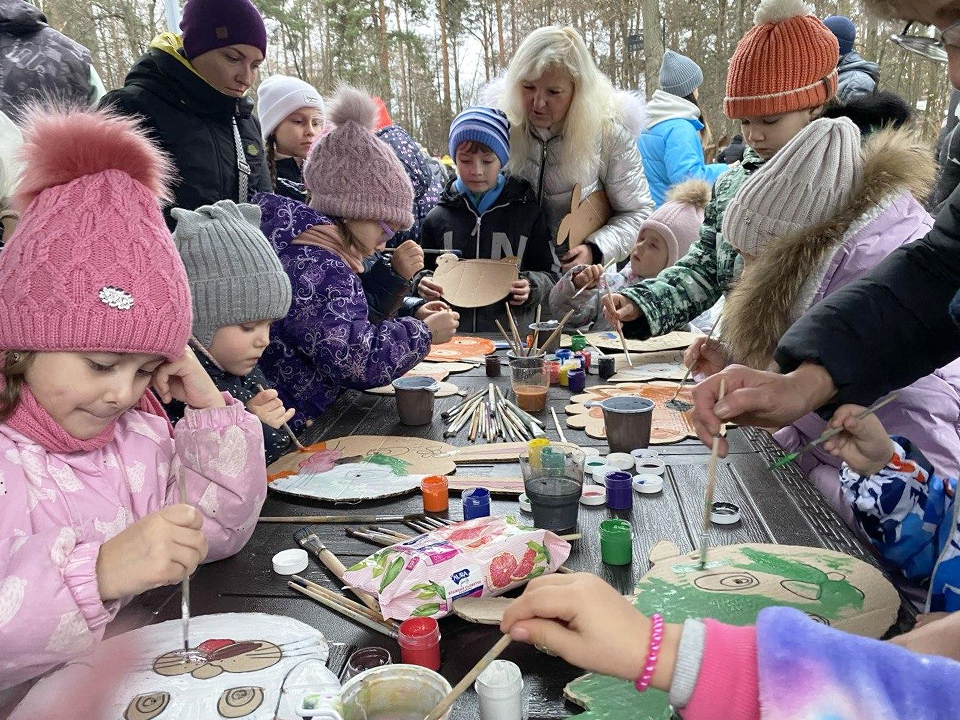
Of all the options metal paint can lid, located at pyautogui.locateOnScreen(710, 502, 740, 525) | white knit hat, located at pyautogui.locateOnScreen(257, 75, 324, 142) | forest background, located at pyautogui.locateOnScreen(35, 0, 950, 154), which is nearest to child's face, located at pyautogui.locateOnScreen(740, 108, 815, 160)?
metal paint can lid, located at pyautogui.locateOnScreen(710, 502, 740, 525)

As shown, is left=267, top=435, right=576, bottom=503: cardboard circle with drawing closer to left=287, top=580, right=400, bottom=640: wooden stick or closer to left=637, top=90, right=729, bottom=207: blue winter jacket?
left=287, top=580, right=400, bottom=640: wooden stick

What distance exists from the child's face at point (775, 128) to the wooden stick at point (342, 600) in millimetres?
2048

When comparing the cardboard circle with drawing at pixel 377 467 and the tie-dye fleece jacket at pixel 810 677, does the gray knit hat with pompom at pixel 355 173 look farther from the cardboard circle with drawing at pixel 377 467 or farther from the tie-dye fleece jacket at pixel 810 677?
the tie-dye fleece jacket at pixel 810 677

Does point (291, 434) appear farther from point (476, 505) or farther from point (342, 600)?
point (342, 600)

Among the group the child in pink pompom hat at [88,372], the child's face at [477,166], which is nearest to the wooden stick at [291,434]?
the child in pink pompom hat at [88,372]

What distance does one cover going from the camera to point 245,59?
3.02 metres

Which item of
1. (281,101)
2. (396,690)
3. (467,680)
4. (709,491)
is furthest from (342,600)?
(281,101)

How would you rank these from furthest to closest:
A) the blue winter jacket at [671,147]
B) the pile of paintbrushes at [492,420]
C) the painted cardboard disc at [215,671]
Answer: the blue winter jacket at [671,147], the pile of paintbrushes at [492,420], the painted cardboard disc at [215,671]

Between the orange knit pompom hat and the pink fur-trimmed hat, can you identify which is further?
the orange knit pompom hat

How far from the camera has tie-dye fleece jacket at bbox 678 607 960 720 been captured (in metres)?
0.74

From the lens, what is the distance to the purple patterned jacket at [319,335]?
233 cm

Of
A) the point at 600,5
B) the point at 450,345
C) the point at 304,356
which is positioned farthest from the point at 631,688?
the point at 600,5

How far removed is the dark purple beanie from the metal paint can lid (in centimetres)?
265

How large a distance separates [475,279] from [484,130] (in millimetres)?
760
